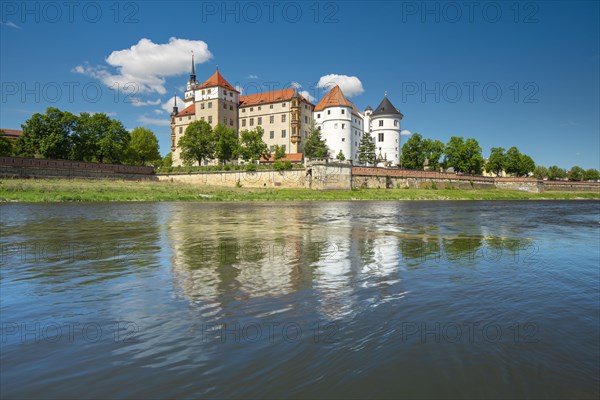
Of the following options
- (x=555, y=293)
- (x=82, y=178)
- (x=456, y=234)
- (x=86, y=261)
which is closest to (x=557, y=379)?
(x=555, y=293)

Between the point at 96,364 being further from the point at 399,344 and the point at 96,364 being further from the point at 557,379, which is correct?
the point at 557,379

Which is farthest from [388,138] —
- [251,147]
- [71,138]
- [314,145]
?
[71,138]

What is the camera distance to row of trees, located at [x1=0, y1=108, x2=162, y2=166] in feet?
233

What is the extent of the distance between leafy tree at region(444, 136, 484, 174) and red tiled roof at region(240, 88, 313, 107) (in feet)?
132

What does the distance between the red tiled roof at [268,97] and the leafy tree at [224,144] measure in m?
18.4

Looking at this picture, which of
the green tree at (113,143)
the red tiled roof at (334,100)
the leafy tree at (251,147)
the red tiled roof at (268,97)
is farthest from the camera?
the red tiled roof at (268,97)

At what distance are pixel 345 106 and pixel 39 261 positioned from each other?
3554 inches

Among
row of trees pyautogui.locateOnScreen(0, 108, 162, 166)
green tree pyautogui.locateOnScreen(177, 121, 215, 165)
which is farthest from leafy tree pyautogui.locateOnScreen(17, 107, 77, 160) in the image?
green tree pyautogui.locateOnScreen(177, 121, 215, 165)

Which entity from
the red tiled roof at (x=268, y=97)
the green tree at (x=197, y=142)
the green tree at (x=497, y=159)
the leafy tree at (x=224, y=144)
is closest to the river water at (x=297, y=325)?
the leafy tree at (x=224, y=144)

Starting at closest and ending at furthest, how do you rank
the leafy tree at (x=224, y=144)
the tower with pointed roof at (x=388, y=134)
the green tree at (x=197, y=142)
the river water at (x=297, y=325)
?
1. the river water at (x=297, y=325)
2. the leafy tree at (x=224, y=144)
3. the green tree at (x=197, y=142)
4. the tower with pointed roof at (x=388, y=134)

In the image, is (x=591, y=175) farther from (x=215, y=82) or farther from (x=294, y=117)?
(x=215, y=82)

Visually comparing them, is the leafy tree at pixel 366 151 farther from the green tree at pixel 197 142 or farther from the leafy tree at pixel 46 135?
the leafy tree at pixel 46 135

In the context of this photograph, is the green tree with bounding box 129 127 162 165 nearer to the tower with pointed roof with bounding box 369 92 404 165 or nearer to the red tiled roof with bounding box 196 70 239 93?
the red tiled roof with bounding box 196 70 239 93

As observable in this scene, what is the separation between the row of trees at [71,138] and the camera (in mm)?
70875
